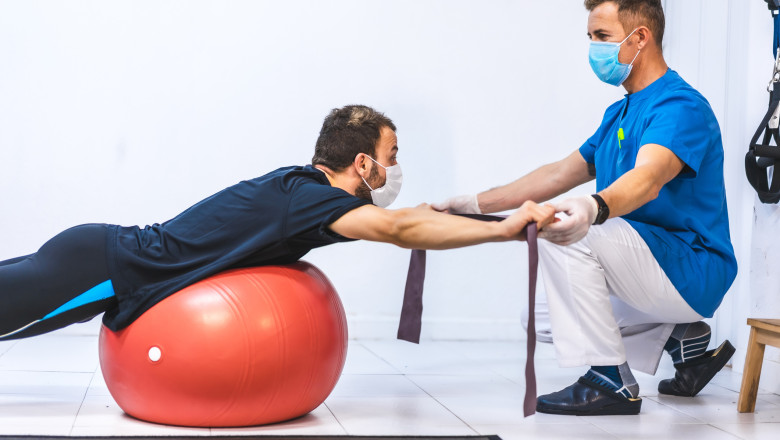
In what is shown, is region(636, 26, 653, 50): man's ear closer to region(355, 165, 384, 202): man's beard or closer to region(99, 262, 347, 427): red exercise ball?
region(355, 165, 384, 202): man's beard

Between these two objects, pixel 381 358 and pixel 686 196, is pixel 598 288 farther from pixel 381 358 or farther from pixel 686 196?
pixel 381 358

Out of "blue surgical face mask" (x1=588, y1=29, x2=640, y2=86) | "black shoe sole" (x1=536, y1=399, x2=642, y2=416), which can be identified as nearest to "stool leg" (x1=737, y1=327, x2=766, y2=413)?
"black shoe sole" (x1=536, y1=399, x2=642, y2=416)

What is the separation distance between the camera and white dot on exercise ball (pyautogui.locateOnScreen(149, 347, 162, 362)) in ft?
6.35

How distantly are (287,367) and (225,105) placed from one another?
7.27 feet

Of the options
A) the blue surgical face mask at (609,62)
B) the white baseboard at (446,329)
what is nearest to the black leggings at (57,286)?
the blue surgical face mask at (609,62)

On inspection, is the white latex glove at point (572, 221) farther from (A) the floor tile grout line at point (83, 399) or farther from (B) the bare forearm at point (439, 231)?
(A) the floor tile grout line at point (83, 399)

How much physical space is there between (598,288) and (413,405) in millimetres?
668

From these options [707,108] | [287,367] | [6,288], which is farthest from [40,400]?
[707,108]

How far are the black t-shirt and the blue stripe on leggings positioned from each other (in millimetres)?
34

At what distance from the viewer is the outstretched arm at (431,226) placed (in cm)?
192

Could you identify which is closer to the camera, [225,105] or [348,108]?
[348,108]

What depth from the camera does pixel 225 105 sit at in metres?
3.89

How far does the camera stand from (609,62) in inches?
103

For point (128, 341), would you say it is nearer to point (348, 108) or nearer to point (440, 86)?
point (348, 108)
